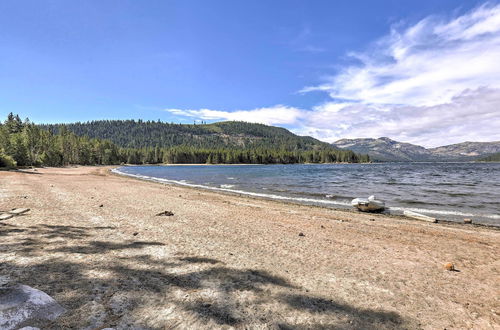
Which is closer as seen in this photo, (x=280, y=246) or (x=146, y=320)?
(x=146, y=320)

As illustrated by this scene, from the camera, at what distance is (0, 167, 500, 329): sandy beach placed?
4133mm

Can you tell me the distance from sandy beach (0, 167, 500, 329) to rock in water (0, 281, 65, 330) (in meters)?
0.18

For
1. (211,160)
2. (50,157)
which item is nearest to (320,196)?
(50,157)

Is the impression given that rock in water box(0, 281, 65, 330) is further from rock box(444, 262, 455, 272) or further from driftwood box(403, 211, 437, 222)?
driftwood box(403, 211, 437, 222)

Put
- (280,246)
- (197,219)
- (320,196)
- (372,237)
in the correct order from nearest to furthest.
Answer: (280,246)
(372,237)
(197,219)
(320,196)

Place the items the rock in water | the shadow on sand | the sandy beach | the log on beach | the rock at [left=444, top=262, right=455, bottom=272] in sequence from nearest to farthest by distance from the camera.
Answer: the rock in water
the shadow on sand
the sandy beach
the rock at [left=444, top=262, right=455, bottom=272]
the log on beach

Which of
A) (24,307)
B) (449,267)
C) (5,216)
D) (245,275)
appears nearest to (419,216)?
(449,267)

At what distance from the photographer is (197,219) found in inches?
470

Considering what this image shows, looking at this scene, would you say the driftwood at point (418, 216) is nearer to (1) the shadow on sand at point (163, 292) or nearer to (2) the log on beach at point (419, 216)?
(2) the log on beach at point (419, 216)

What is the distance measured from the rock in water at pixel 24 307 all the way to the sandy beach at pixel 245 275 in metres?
0.18

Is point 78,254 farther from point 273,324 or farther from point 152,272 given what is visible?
point 273,324

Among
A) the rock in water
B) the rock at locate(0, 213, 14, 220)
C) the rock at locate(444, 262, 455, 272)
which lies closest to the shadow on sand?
the rock in water

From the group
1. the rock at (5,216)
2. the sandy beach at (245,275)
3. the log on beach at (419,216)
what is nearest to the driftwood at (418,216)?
the log on beach at (419,216)

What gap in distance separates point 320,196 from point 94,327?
23.8 m
